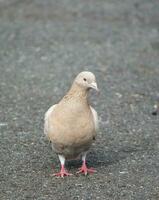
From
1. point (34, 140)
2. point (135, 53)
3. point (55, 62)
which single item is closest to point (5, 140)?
point (34, 140)

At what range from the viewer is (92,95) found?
439 inches

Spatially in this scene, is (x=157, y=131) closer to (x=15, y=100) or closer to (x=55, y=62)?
(x=15, y=100)

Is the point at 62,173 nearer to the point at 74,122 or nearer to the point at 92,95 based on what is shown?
the point at 74,122

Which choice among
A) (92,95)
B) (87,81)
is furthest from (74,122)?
(92,95)

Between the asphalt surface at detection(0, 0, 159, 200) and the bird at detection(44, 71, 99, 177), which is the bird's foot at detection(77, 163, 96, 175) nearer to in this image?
the asphalt surface at detection(0, 0, 159, 200)

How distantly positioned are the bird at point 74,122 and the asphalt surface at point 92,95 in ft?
1.22

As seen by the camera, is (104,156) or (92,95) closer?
(104,156)

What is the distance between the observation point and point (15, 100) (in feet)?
34.7

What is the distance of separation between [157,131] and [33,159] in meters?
2.10

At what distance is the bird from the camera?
6.99m

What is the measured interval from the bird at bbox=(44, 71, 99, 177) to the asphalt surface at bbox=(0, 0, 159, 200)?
371 mm

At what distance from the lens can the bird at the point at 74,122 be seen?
6.99m

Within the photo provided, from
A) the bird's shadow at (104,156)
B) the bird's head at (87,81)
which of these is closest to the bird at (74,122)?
the bird's head at (87,81)

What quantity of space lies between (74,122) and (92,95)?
4164 mm
